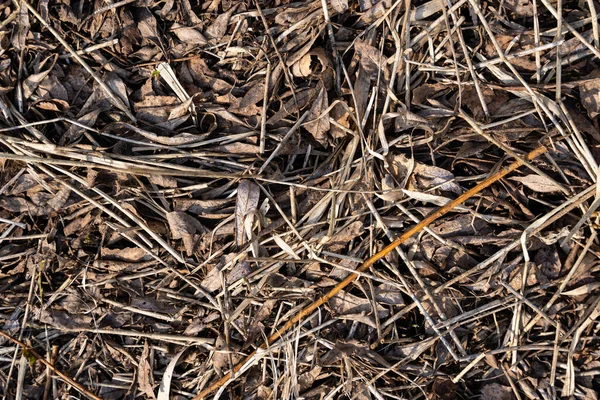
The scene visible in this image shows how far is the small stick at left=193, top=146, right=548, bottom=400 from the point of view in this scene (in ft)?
5.70

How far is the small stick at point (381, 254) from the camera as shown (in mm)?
1738

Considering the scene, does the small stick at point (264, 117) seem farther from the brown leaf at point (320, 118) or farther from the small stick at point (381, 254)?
the small stick at point (381, 254)

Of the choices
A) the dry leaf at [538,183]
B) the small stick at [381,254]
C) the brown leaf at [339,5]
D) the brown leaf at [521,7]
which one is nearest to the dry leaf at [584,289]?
the dry leaf at [538,183]

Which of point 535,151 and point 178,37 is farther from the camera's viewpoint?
point 178,37

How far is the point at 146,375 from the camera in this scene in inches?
73.0

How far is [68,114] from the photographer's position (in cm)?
185

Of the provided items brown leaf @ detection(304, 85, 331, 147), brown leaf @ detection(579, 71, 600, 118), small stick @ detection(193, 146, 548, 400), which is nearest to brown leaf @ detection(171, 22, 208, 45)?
brown leaf @ detection(304, 85, 331, 147)

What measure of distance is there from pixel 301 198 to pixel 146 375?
84 centimetres

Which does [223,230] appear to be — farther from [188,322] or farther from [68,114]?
[68,114]

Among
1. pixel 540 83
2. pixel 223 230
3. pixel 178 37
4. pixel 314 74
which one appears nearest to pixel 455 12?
pixel 540 83

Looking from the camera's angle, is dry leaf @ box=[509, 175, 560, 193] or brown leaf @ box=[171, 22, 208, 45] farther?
brown leaf @ box=[171, 22, 208, 45]

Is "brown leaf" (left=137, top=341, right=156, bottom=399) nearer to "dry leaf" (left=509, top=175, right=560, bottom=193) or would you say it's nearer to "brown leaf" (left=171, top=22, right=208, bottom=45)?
"brown leaf" (left=171, top=22, right=208, bottom=45)

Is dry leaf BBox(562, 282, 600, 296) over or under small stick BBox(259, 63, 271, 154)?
under

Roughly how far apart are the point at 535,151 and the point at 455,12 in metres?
0.55
